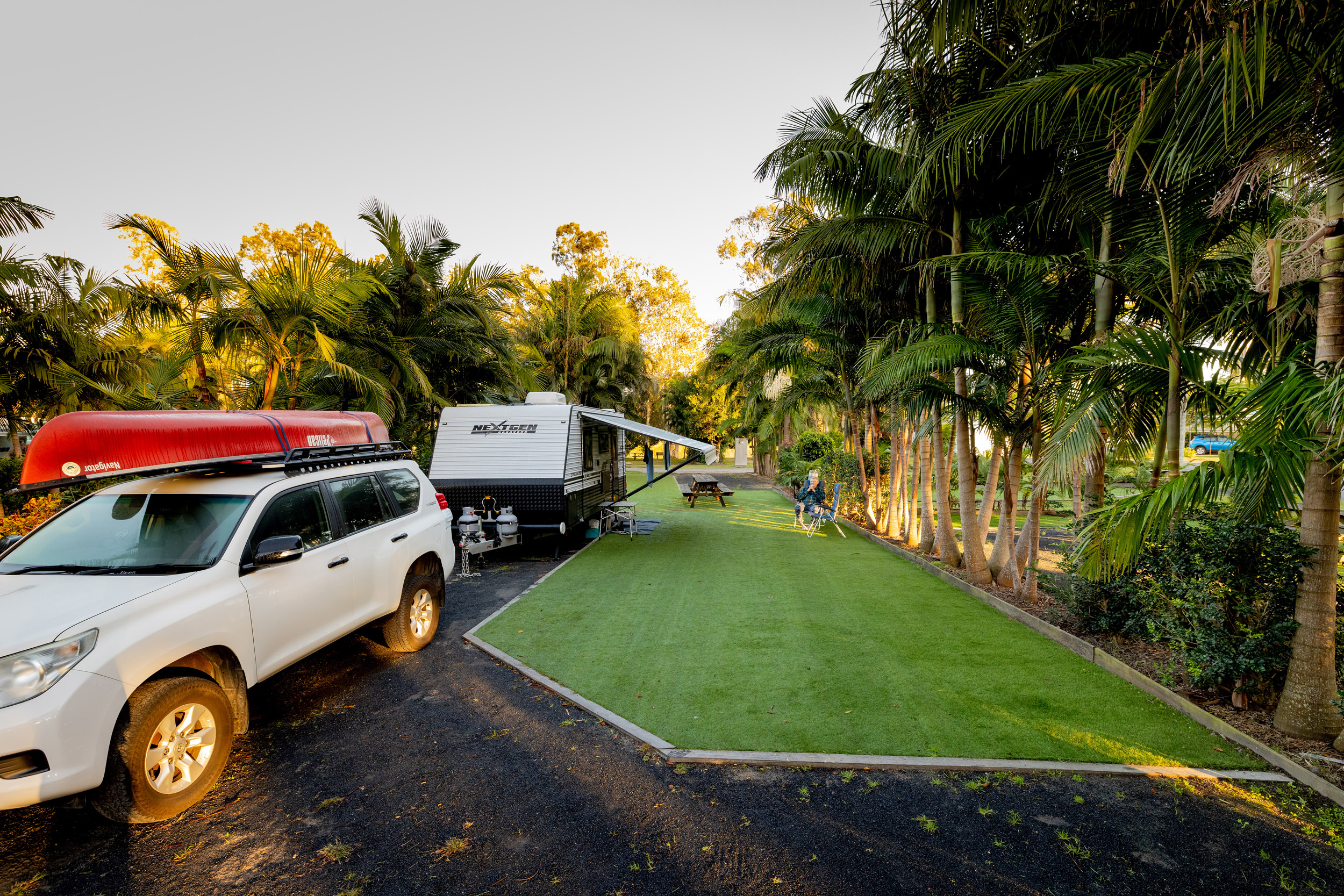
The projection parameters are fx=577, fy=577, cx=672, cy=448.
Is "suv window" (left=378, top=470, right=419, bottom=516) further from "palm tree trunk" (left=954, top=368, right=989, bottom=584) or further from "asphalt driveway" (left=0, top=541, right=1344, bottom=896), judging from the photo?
"palm tree trunk" (left=954, top=368, right=989, bottom=584)

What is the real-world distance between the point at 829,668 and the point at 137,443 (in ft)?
18.5

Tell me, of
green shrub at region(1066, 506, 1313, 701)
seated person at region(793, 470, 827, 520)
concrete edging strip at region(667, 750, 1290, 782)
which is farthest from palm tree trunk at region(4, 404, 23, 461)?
green shrub at region(1066, 506, 1313, 701)

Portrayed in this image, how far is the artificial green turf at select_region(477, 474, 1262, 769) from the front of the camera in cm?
413

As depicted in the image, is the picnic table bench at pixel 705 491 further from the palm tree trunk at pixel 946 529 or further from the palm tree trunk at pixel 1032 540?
the palm tree trunk at pixel 1032 540

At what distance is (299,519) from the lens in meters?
4.43

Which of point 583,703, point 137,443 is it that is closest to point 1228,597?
point 583,703

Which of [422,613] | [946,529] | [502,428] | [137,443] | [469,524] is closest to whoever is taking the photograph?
[137,443]

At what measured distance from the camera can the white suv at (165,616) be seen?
2.75 m

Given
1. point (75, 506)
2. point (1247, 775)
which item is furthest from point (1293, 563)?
point (75, 506)

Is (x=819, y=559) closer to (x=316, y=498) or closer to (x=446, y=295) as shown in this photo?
(x=316, y=498)

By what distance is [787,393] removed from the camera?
14.5 meters

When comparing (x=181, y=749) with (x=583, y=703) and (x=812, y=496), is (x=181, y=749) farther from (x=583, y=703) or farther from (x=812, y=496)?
(x=812, y=496)

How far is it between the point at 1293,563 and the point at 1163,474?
1901mm

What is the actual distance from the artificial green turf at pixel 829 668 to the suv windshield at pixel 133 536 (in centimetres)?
284
